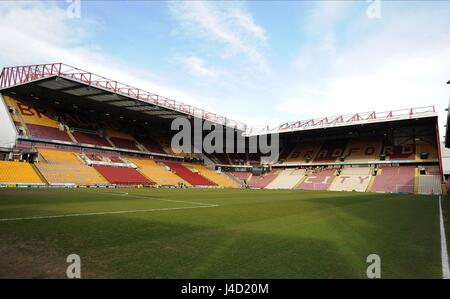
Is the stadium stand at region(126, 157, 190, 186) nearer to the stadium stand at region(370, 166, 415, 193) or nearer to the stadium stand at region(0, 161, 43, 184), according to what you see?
the stadium stand at region(0, 161, 43, 184)

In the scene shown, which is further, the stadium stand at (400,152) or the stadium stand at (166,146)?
the stadium stand at (400,152)

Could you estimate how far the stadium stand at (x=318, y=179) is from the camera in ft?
169

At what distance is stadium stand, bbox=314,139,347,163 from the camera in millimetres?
57775

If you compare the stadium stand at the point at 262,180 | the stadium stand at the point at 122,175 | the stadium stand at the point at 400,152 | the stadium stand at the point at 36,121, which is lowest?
the stadium stand at the point at 262,180

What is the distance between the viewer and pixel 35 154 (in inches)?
1491

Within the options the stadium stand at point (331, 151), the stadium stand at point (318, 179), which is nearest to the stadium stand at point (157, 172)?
the stadium stand at point (318, 179)

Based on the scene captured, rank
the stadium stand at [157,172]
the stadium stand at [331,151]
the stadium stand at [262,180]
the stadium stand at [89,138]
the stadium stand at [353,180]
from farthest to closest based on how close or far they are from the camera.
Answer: the stadium stand at [262,180] → the stadium stand at [331,151] → the stadium stand at [353,180] → the stadium stand at [157,172] → the stadium stand at [89,138]

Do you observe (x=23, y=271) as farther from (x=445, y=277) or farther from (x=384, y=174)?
(x=384, y=174)

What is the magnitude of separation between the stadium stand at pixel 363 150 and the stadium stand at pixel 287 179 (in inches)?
371

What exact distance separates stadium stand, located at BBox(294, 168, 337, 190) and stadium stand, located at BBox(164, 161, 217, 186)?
17.1 m

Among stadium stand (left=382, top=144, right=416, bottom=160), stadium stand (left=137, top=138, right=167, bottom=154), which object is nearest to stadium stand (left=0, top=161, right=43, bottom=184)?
stadium stand (left=137, top=138, right=167, bottom=154)

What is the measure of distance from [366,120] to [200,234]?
49.1 metres

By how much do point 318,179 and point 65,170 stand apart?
137 ft

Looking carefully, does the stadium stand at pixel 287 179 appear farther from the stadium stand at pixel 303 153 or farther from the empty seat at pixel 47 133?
the empty seat at pixel 47 133
